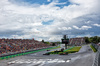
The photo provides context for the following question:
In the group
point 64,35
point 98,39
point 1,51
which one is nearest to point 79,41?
point 98,39

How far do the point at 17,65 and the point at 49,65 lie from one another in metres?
8.40

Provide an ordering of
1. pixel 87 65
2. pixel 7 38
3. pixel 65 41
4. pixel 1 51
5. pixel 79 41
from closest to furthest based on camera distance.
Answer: pixel 87 65
pixel 1 51
pixel 7 38
pixel 65 41
pixel 79 41

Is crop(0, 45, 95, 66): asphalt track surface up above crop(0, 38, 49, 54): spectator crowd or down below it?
below

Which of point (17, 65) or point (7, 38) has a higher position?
point (7, 38)

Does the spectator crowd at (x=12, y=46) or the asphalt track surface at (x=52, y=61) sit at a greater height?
the spectator crowd at (x=12, y=46)

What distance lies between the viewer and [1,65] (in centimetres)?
3072

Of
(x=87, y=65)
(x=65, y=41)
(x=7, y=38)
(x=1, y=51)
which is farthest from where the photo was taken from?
(x=65, y=41)

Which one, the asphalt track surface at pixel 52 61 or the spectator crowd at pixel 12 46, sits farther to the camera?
the spectator crowd at pixel 12 46

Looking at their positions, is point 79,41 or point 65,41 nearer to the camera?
point 65,41

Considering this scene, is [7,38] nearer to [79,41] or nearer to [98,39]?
[79,41]

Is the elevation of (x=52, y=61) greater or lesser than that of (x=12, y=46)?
lesser

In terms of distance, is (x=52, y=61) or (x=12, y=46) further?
(x=12, y=46)

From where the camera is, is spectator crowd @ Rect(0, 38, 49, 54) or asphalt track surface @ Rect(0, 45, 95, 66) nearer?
asphalt track surface @ Rect(0, 45, 95, 66)

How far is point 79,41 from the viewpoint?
549 feet
